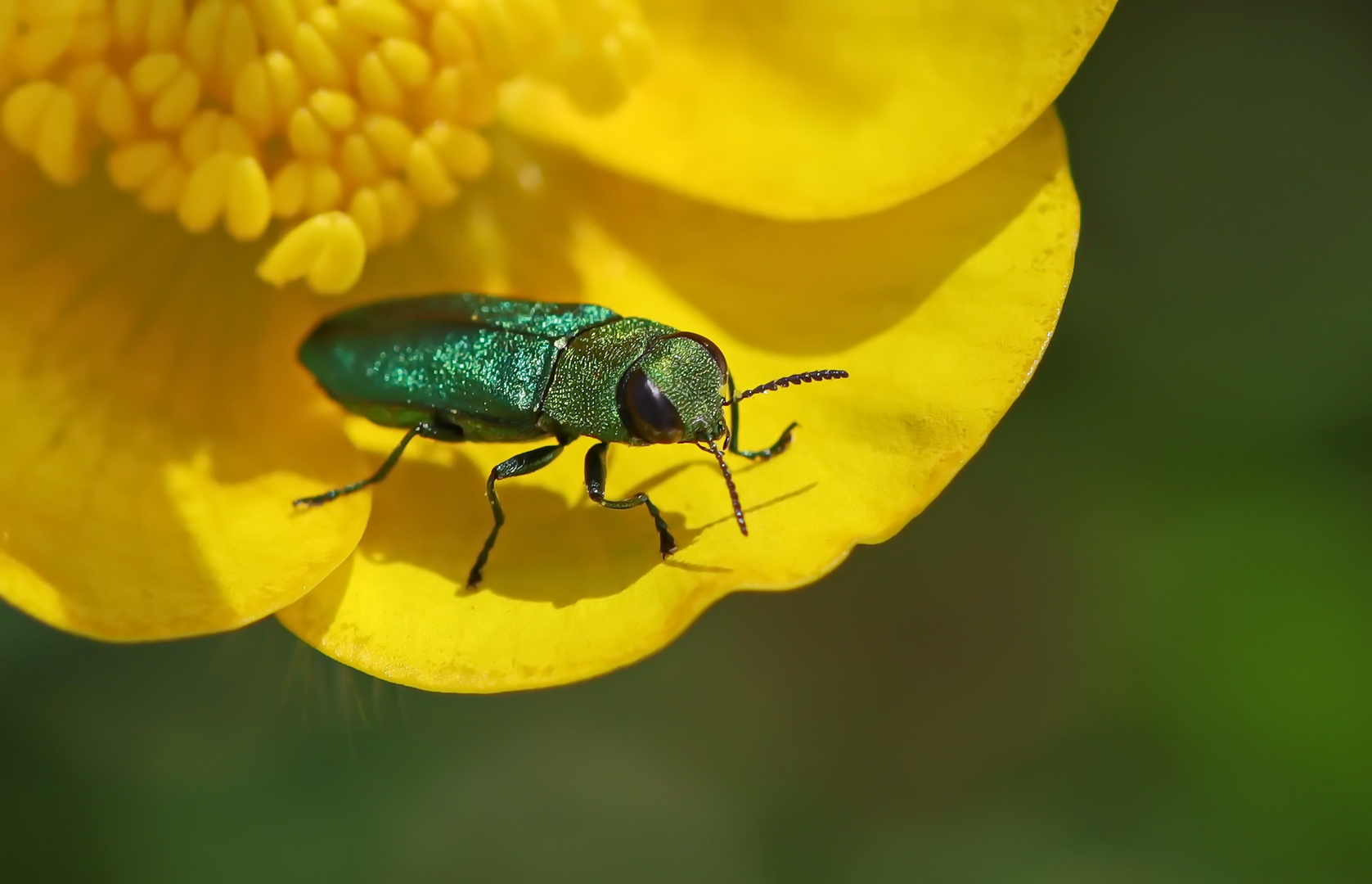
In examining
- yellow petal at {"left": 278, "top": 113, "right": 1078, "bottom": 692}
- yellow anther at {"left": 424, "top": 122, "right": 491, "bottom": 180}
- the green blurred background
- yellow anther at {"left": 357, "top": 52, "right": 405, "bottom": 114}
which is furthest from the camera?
the green blurred background

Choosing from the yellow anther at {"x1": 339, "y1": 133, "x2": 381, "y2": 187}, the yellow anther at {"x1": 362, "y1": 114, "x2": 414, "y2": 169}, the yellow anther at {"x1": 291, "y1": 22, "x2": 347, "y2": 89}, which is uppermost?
the yellow anther at {"x1": 291, "y1": 22, "x2": 347, "y2": 89}

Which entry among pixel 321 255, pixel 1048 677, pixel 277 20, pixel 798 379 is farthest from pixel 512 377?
pixel 1048 677

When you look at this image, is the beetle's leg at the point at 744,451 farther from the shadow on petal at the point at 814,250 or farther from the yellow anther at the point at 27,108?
the yellow anther at the point at 27,108

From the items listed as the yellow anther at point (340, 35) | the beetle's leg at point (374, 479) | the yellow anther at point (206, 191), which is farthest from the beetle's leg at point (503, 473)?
the yellow anther at point (340, 35)

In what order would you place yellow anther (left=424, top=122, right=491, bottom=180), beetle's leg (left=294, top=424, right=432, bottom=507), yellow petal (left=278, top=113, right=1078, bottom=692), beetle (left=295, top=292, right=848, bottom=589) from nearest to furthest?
yellow petal (left=278, top=113, right=1078, bottom=692) → beetle's leg (left=294, top=424, right=432, bottom=507) → beetle (left=295, top=292, right=848, bottom=589) → yellow anther (left=424, top=122, right=491, bottom=180)

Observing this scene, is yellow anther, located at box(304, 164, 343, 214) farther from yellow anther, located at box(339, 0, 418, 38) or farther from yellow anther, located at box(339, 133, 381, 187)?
yellow anther, located at box(339, 0, 418, 38)

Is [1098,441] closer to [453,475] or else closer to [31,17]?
[453,475]

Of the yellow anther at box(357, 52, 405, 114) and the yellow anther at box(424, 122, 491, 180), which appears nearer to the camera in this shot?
the yellow anther at box(357, 52, 405, 114)

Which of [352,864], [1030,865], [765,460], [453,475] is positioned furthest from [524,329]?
[1030,865]

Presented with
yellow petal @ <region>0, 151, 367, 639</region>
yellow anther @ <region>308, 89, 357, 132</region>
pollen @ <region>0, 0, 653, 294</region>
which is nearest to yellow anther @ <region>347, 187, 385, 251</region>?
pollen @ <region>0, 0, 653, 294</region>
